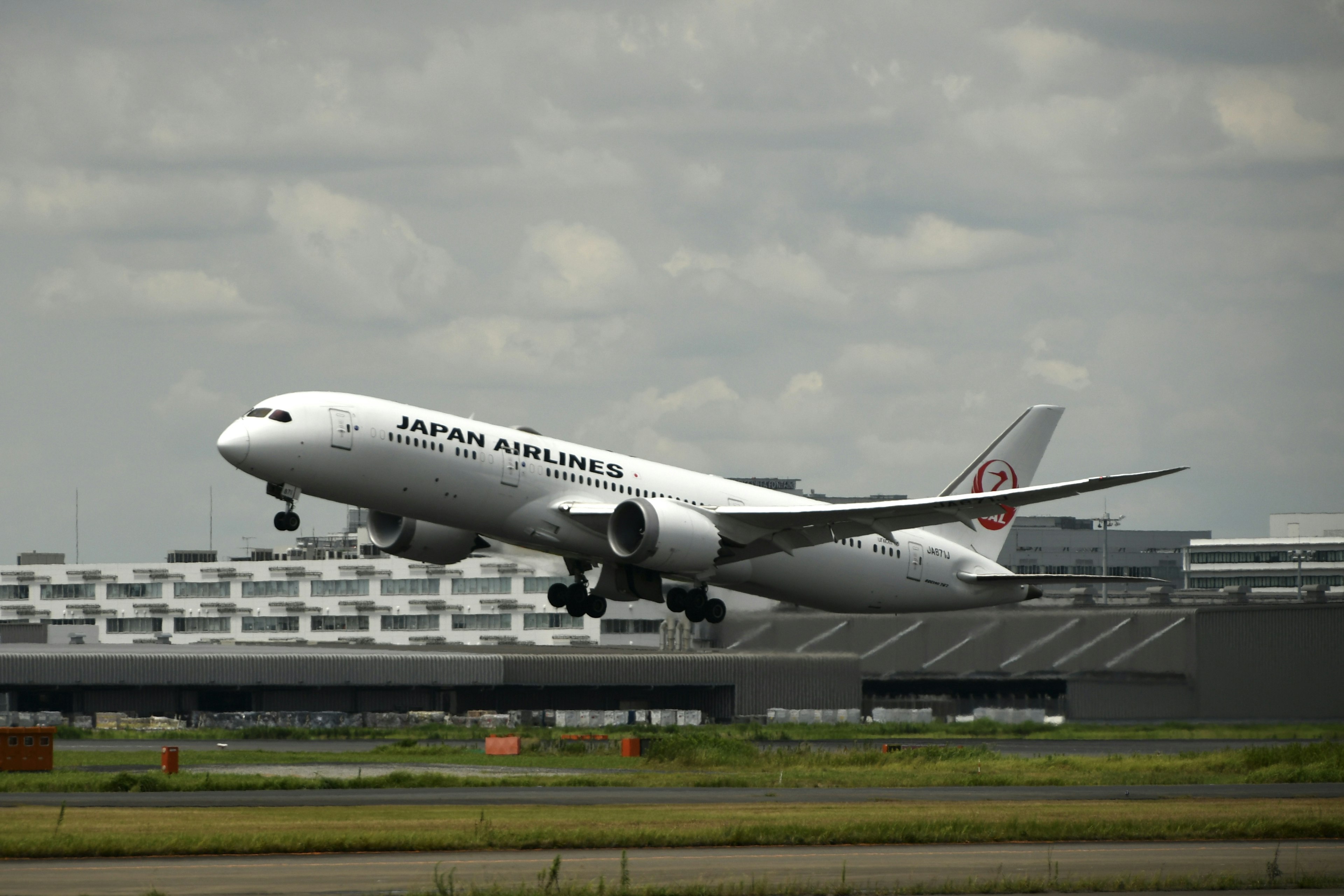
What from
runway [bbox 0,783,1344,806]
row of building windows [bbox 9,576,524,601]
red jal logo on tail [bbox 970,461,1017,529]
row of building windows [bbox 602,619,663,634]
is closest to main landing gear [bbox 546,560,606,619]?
runway [bbox 0,783,1344,806]

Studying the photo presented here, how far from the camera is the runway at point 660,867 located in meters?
29.8

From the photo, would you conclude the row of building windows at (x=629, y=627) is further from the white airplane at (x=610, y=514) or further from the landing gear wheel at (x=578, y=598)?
the landing gear wheel at (x=578, y=598)

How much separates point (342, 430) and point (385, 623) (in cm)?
11915

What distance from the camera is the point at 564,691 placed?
11762cm

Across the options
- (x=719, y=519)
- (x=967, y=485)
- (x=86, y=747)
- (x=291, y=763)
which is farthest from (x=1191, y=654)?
(x=86, y=747)

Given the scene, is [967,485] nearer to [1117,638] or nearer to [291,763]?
[1117,638]

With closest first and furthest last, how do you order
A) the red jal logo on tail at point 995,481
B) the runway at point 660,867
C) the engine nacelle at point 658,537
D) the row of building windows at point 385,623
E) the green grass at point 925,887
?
the green grass at point 925,887
the runway at point 660,867
the engine nacelle at point 658,537
the red jal logo on tail at point 995,481
the row of building windows at point 385,623

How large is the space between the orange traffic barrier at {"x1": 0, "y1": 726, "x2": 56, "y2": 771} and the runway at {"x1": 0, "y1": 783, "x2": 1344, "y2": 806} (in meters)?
9.09

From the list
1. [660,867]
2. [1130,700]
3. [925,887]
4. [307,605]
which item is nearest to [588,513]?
[660,867]

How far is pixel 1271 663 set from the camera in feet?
259

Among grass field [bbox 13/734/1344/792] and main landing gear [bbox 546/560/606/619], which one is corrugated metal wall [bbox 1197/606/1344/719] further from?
main landing gear [bbox 546/560/606/619]

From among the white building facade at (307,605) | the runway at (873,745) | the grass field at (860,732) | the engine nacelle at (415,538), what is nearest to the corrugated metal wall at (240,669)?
the grass field at (860,732)

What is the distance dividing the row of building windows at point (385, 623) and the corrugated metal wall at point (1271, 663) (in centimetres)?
6355

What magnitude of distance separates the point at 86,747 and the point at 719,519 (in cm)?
3651
